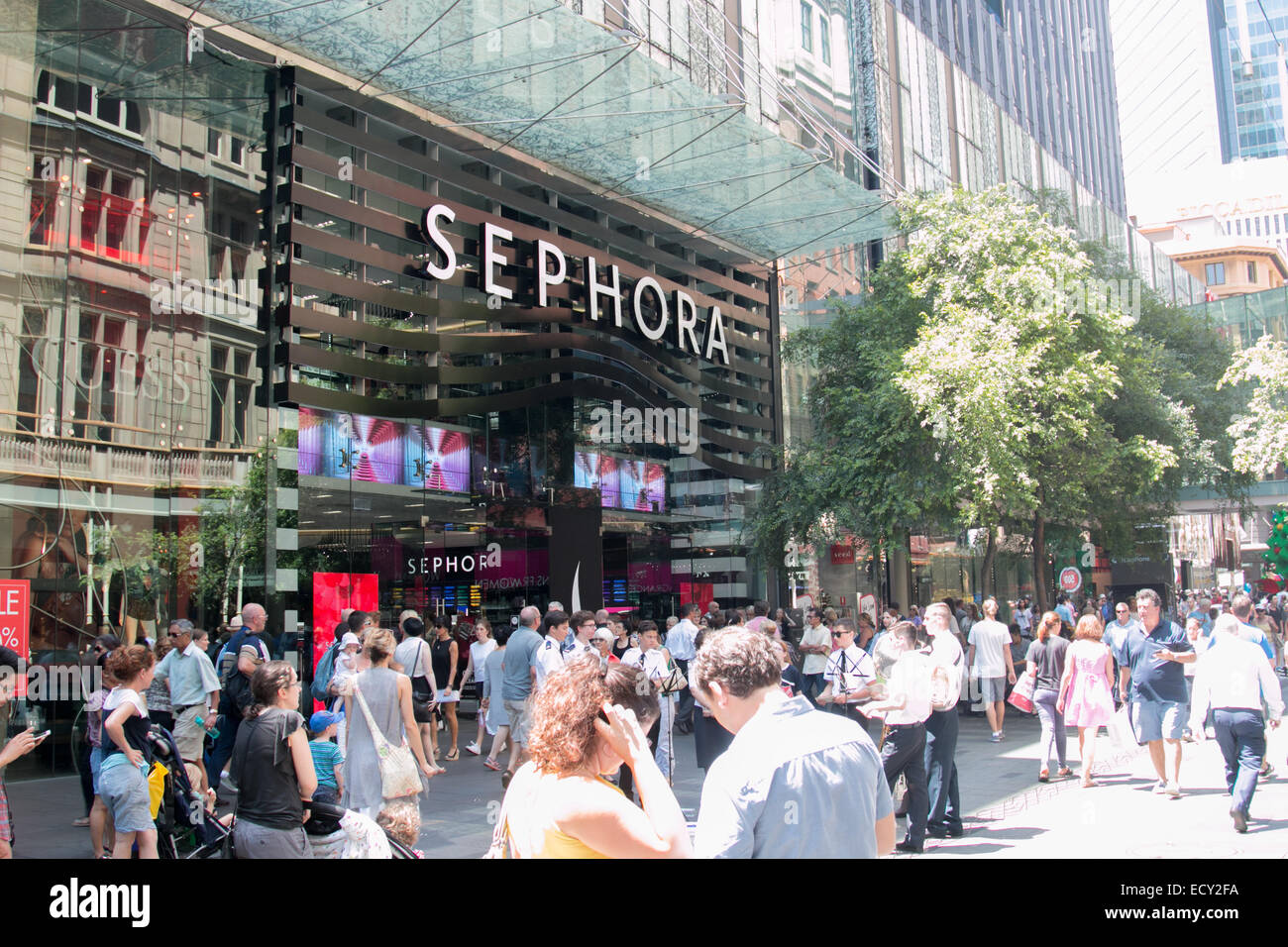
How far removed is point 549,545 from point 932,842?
12.4m

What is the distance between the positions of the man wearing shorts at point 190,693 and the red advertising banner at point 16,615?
2.92 m

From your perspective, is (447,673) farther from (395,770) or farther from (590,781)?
(590,781)

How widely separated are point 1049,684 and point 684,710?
5.84m

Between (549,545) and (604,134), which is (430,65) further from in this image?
(549,545)

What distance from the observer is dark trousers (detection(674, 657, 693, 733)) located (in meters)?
14.1

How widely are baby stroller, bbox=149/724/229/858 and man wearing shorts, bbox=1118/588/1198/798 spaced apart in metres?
7.68

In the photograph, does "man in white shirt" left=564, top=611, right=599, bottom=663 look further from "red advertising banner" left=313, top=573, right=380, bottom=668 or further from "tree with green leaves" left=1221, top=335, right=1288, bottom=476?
"tree with green leaves" left=1221, top=335, right=1288, bottom=476

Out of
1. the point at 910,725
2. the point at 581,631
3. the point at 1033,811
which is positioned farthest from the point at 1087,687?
the point at 581,631

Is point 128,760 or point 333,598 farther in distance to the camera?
point 333,598

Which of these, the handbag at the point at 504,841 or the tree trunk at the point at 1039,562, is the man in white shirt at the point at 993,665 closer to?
the tree trunk at the point at 1039,562

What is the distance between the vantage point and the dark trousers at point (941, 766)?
26.5 ft

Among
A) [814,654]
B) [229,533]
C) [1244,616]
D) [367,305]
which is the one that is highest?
[367,305]

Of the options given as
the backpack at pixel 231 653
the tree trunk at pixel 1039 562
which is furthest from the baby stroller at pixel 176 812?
the tree trunk at pixel 1039 562

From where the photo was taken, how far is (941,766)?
26.6 feet
